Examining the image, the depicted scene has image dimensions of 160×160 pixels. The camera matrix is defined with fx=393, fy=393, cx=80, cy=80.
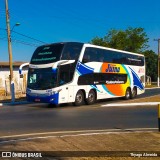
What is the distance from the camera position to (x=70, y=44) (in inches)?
905

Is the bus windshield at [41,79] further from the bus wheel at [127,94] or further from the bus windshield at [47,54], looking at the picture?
the bus wheel at [127,94]

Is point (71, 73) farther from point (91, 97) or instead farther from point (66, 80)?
point (91, 97)

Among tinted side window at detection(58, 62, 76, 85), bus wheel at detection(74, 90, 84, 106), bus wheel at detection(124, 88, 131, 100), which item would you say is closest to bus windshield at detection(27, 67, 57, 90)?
tinted side window at detection(58, 62, 76, 85)

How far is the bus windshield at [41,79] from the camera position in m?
22.5

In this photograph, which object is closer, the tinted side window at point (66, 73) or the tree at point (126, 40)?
the tinted side window at point (66, 73)

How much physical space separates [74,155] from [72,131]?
14.3 feet

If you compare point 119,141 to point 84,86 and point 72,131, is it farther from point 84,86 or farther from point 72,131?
point 84,86

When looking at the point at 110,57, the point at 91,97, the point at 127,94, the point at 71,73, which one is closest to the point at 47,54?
the point at 71,73

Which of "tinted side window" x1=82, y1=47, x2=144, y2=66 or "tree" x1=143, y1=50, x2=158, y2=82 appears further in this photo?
"tree" x1=143, y1=50, x2=158, y2=82

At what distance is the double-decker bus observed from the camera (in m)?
22.5

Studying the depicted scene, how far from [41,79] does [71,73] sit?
1808 millimetres

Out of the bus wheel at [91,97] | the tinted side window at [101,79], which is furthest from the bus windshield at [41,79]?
the bus wheel at [91,97]

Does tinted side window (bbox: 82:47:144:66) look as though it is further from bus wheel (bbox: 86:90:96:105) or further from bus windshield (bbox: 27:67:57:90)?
bus windshield (bbox: 27:67:57:90)

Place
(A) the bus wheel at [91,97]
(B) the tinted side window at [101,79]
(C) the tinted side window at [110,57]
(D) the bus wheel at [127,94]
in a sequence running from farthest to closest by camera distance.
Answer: (D) the bus wheel at [127,94] < (A) the bus wheel at [91,97] < (C) the tinted side window at [110,57] < (B) the tinted side window at [101,79]
